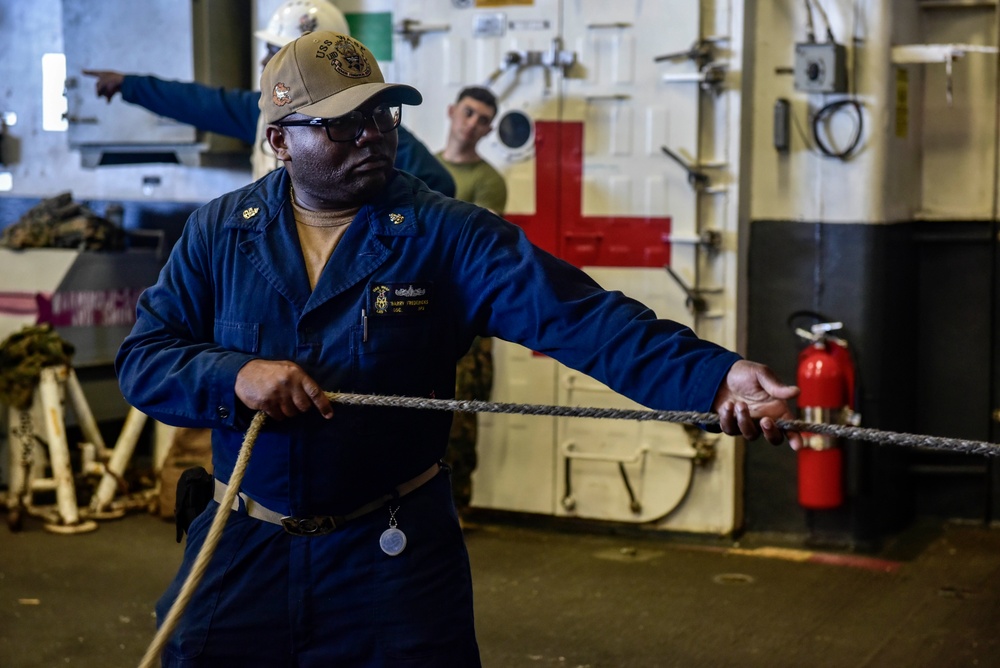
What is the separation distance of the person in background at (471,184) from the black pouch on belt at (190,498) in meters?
2.64

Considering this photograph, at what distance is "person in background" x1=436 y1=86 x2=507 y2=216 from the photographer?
17.2 ft

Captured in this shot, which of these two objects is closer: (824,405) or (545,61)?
(824,405)

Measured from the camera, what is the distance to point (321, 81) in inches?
91.4

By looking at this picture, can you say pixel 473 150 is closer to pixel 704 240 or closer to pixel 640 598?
pixel 704 240

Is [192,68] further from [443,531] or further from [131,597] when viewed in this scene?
[443,531]

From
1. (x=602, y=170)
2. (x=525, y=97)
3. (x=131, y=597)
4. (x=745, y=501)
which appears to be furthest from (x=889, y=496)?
(x=131, y=597)

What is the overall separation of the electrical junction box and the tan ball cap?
295 cm

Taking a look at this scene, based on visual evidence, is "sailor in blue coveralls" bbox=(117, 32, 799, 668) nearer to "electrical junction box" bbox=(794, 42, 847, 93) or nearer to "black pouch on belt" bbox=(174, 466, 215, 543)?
"black pouch on belt" bbox=(174, 466, 215, 543)

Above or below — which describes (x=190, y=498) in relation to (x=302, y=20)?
below

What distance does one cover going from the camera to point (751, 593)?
468 cm

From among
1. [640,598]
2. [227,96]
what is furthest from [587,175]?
[640,598]

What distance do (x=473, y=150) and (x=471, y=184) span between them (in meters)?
0.16

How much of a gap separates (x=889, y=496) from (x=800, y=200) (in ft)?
4.40

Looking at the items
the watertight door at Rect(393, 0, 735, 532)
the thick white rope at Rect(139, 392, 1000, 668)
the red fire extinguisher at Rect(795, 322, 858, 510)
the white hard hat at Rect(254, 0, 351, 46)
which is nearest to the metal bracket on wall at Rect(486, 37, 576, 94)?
the watertight door at Rect(393, 0, 735, 532)
